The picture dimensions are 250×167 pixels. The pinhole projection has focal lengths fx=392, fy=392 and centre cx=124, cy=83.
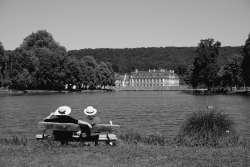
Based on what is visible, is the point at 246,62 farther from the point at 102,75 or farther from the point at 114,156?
the point at 114,156

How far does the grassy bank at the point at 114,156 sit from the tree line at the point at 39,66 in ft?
245

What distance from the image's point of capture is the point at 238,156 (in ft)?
33.4

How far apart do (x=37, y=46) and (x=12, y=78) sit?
1764 cm

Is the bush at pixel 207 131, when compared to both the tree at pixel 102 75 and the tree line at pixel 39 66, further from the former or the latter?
the tree at pixel 102 75

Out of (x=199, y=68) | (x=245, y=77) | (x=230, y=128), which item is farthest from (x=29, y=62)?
(x=230, y=128)

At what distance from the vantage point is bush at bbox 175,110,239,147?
1298 cm

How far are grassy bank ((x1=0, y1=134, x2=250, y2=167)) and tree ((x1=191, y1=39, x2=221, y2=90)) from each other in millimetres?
80435

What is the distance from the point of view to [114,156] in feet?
33.3

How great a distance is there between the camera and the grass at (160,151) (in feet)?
30.9

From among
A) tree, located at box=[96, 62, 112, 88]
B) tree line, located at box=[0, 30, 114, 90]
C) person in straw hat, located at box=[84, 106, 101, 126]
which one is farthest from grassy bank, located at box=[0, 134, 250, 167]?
tree, located at box=[96, 62, 112, 88]

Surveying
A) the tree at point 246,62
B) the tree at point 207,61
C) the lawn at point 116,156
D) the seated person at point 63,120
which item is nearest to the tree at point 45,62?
the tree at point 207,61

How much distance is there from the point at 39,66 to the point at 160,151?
83.8 metres

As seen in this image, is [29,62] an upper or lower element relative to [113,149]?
upper

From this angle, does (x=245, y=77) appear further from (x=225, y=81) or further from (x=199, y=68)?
(x=199, y=68)
